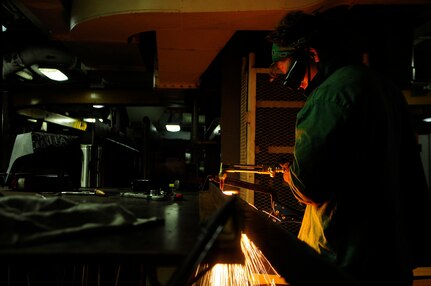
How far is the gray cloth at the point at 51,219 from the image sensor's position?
0.90m

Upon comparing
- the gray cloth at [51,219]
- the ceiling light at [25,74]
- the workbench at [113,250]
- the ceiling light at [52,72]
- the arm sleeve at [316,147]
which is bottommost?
the workbench at [113,250]

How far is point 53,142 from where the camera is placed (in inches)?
120

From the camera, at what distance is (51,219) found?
100 cm

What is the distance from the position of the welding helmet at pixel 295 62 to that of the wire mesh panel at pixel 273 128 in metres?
2.05

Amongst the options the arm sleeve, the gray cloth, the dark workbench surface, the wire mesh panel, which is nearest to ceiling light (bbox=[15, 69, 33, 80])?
the wire mesh panel

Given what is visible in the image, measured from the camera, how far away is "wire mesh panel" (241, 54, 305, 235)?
4137 millimetres

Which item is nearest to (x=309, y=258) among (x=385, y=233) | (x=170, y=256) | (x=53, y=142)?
(x=170, y=256)

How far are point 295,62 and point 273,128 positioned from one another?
2.26 meters

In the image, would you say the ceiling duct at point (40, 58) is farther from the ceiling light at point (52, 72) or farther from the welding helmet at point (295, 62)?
the welding helmet at point (295, 62)

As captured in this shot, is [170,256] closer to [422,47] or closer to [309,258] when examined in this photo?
[309,258]

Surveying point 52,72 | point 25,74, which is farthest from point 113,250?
point 25,74

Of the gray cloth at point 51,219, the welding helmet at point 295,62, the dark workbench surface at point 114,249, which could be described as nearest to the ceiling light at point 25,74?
the welding helmet at point 295,62

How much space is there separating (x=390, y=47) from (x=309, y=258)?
4014mm

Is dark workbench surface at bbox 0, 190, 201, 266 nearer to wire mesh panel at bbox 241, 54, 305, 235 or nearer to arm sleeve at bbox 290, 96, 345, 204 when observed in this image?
arm sleeve at bbox 290, 96, 345, 204
